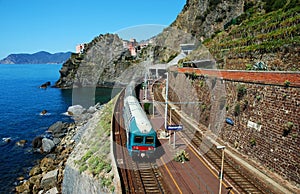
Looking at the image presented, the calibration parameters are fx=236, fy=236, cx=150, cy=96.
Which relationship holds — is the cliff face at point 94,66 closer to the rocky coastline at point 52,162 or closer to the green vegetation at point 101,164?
the rocky coastline at point 52,162

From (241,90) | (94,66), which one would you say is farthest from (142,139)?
(94,66)

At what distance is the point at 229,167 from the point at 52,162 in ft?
71.1

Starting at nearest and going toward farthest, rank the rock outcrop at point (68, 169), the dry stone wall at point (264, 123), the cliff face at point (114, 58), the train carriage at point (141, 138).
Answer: the dry stone wall at point (264, 123) → the train carriage at point (141, 138) → the rock outcrop at point (68, 169) → the cliff face at point (114, 58)

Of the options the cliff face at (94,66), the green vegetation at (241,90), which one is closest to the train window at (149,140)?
the green vegetation at (241,90)

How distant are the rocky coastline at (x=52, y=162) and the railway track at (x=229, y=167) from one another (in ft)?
46.1

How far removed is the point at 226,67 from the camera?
27875 mm

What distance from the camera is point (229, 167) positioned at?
1606 centimetres

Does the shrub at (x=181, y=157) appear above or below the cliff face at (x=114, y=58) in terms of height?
below

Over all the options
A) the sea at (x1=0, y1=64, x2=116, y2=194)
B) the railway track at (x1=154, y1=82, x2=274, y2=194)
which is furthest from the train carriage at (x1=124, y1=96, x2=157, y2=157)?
the sea at (x1=0, y1=64, x2=116, y2=194)

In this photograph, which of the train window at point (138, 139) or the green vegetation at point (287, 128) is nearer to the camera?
the green vegetation at point (287, 128)

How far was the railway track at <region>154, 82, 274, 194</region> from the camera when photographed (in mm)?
13549

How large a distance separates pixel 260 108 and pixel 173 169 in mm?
7323

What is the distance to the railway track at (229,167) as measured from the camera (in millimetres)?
13549

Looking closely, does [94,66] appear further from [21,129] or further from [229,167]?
[229,167]
